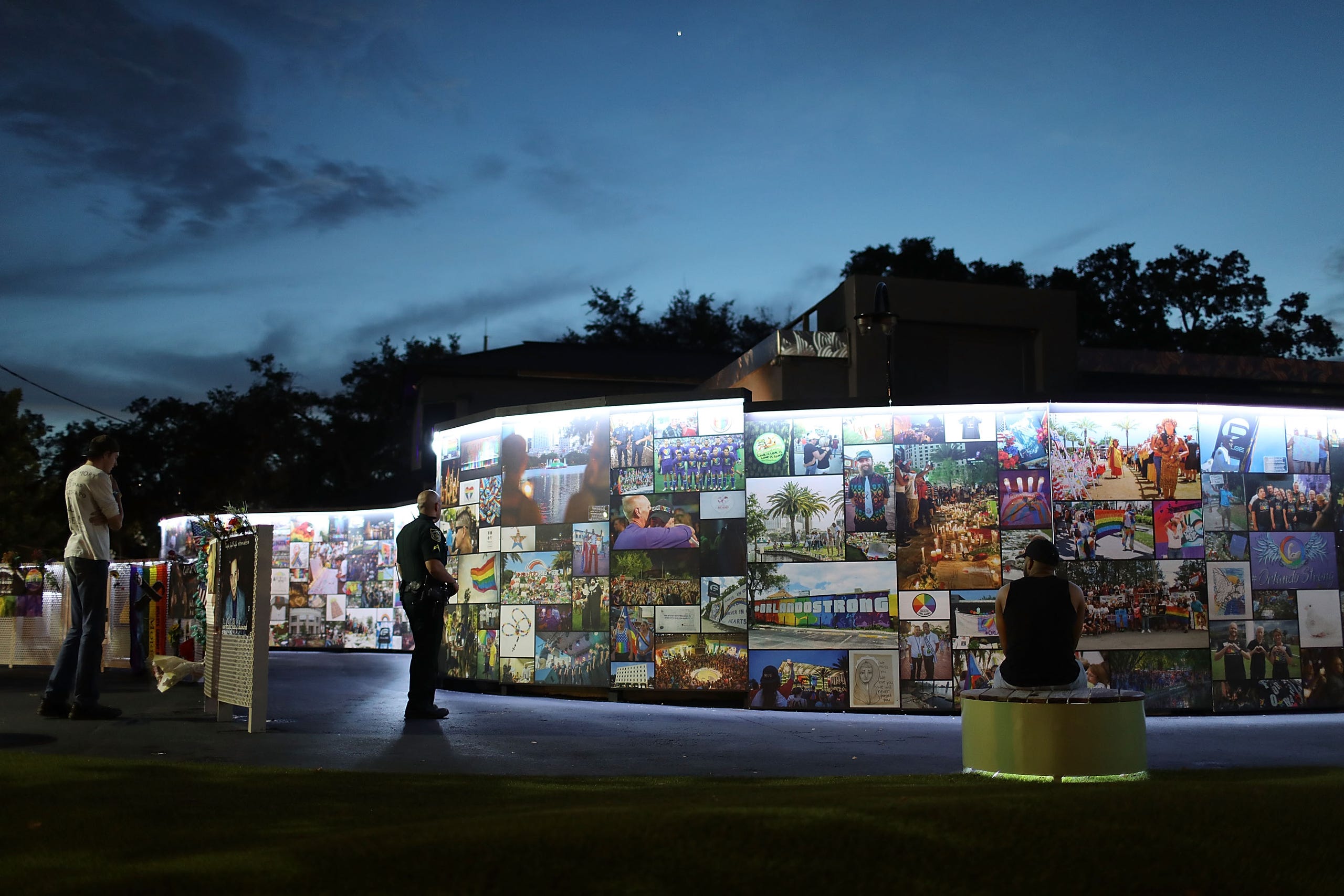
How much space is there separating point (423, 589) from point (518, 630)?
2.50m

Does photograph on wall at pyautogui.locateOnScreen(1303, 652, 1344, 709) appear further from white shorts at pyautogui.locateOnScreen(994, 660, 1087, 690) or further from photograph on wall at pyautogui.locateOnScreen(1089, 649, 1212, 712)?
white shorts at pyautogui.locateOnScreen(994, 660, 1087, 690)

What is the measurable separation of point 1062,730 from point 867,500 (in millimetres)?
4564

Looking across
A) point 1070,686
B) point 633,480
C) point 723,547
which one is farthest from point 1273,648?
point 633,480

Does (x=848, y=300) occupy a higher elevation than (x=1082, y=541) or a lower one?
higher

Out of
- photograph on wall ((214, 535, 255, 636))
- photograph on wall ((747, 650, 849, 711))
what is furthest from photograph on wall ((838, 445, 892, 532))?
photograph on wall ((214, 535, 255, 636))

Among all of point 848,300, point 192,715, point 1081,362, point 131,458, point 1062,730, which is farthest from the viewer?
point 131,458

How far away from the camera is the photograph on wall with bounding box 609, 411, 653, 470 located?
36.3 feet

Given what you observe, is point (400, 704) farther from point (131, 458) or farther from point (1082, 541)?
point (131, 458)

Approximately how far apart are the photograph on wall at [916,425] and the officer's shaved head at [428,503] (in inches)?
160

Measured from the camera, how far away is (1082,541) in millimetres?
10250

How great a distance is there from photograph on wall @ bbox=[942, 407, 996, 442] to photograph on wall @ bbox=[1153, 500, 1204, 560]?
5.26ft

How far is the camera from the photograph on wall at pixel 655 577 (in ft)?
35.4

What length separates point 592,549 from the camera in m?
11.3

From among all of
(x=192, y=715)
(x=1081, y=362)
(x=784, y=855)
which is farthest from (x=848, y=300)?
(x=784, y=855)
